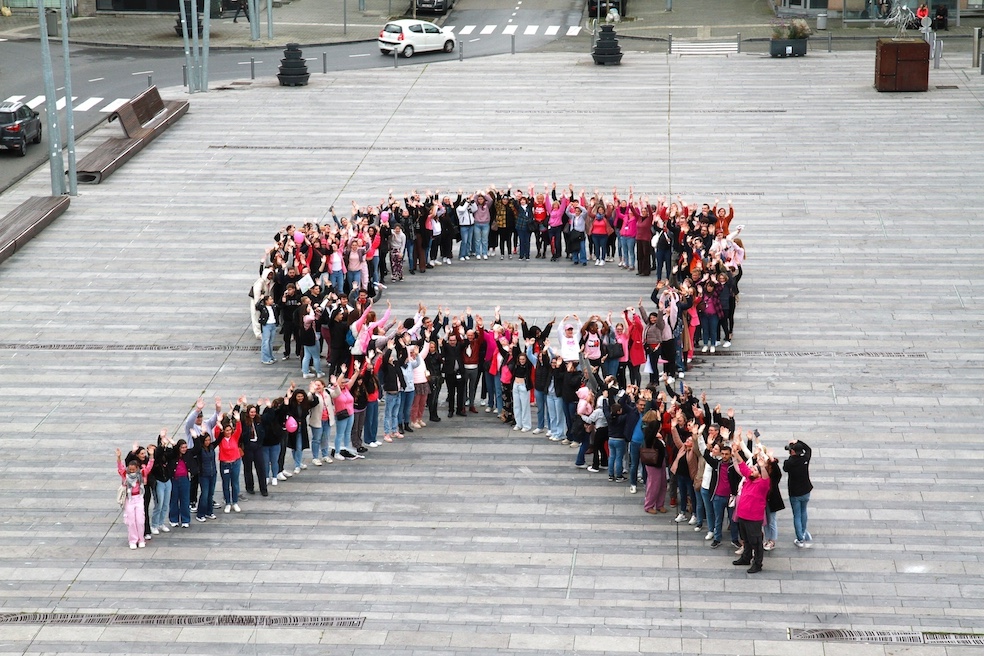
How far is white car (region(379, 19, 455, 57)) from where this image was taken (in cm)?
4688

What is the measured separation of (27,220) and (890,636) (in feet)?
68.5

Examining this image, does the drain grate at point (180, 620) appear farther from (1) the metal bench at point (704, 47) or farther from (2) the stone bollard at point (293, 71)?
(1) the metal bench at point (704, 47)

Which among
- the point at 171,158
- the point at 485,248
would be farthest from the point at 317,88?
the point at 485,248

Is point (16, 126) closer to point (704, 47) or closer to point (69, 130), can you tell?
point (69, 130)

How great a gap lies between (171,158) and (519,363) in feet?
58.4

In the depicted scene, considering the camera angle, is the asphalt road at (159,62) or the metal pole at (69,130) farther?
the asphalt road at (159,62)

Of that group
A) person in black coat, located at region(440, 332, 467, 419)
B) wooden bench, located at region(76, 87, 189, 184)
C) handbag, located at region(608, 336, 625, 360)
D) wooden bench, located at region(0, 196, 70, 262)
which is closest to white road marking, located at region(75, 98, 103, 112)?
wooden bench, located at region(76, 87, 189, 184)

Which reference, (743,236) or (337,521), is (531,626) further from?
(743,236)

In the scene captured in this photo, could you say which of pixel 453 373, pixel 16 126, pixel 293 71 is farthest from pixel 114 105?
pixel 453 373

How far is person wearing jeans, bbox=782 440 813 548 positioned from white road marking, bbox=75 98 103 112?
29.5m

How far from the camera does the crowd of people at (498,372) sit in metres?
17.3

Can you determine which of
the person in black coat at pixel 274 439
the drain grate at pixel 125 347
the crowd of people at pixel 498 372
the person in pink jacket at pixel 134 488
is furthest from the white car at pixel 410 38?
the person in pink jacket at pixel 134 488

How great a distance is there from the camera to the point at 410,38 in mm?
46906

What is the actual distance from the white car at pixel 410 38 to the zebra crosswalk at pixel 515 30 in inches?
179
